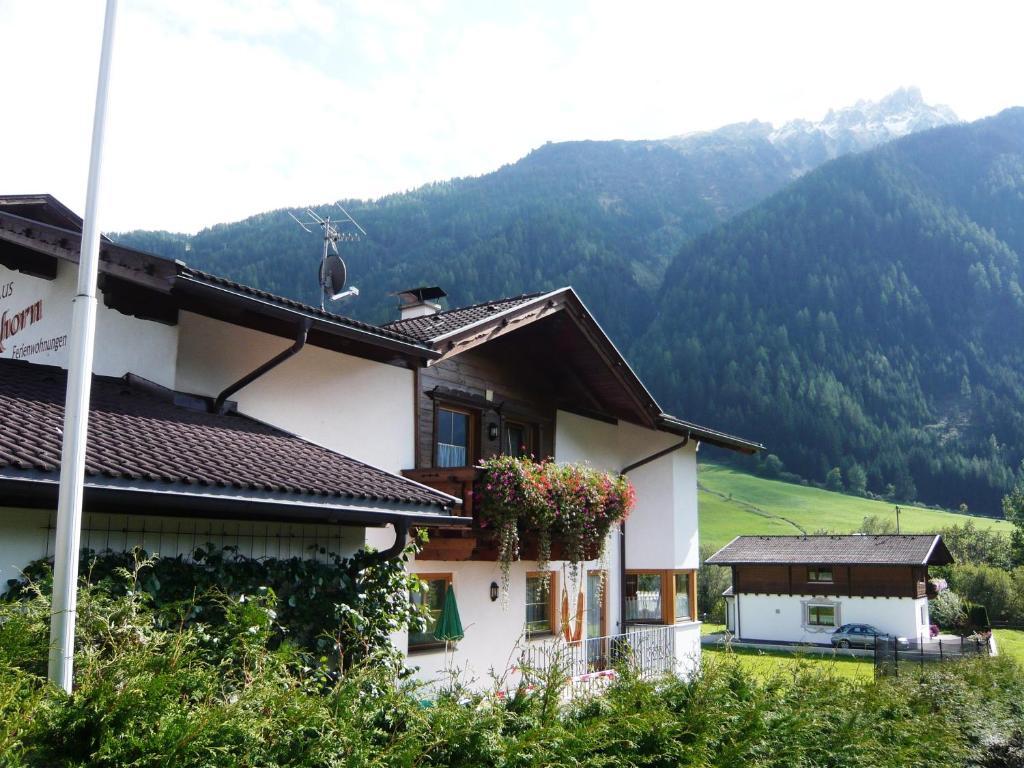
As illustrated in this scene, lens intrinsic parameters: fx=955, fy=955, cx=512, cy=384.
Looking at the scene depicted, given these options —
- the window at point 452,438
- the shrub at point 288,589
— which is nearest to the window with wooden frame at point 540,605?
the window at point 452,438

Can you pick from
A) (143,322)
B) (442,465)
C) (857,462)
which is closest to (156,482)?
(143,322)

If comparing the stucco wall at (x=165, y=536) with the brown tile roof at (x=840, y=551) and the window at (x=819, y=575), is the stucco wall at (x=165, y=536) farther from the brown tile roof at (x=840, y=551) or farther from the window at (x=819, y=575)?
the window at (x=819, y=575)

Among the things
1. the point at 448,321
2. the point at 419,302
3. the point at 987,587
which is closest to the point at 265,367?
the point at 448,321

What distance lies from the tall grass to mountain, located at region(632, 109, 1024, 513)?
127 m

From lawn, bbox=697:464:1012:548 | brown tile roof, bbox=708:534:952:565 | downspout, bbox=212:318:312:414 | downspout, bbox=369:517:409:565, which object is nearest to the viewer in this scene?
downspout, bbox=369:517:409:565

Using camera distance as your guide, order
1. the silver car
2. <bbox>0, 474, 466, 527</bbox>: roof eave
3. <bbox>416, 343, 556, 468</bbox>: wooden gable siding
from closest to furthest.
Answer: <bbox>0, 474, 466, 527</bbox>: roof eave < <bbox>416, 343, 556, 468</bbox>: wooden gable siding < the silver car

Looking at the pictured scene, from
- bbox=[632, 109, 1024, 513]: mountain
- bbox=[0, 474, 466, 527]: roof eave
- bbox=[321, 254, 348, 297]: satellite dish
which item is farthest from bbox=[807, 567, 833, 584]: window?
bbox=[632, 109, 1024, 513]: mountain

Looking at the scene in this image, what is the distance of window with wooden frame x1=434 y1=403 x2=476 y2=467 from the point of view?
14352 millimetres

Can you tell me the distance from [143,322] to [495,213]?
176 metres

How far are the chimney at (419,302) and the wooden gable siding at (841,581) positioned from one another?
37.5 metres

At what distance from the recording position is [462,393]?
14625 mm

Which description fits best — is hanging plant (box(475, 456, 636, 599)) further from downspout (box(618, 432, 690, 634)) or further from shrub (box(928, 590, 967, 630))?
shrub (box(928, 590, 967, 630))

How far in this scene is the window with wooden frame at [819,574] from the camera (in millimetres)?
50075

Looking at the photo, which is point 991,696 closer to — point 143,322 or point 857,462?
point 143,322
